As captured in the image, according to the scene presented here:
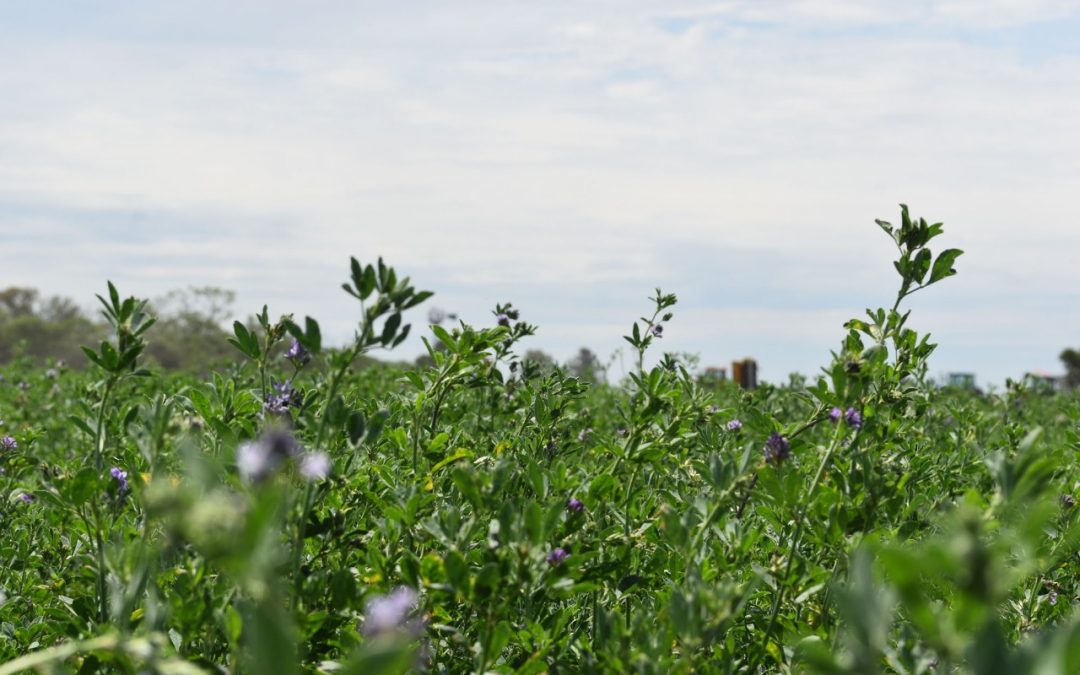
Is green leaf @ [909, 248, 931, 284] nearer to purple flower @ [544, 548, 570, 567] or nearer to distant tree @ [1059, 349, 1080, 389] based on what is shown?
purple flower @ [544, 548, 570, 567]

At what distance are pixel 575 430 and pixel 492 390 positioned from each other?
80 centimetres

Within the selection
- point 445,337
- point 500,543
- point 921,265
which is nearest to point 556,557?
point 500,543

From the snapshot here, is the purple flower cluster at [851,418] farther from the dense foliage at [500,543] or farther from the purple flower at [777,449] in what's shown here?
the purple flower at [777,449]

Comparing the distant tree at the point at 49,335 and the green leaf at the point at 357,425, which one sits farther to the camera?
the distant tree at the point at 49,335

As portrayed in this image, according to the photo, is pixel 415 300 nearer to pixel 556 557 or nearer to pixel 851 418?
pixel 556 557

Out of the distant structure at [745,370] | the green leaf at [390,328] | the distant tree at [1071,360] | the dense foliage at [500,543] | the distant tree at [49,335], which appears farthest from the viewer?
the distant tree at [49,335]

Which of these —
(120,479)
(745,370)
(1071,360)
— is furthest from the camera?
(1071,360)

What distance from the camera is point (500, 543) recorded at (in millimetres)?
2203

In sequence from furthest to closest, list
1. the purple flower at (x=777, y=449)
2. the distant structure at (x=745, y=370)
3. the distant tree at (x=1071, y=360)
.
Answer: the distant tree at (x=1071, y=360), the distant structure at (x=745, y=370), the purple flower at (x=777, y=449)

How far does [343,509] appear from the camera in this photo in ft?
9.68

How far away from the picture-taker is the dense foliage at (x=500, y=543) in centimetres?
135

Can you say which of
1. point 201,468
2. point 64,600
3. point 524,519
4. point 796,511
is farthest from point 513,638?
point 201,468

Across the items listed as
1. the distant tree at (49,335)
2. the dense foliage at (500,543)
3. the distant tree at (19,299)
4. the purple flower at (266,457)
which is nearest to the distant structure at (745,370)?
the dense foliage at (500,543)

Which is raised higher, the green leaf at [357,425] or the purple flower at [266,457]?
the purple flower at [266,457]
